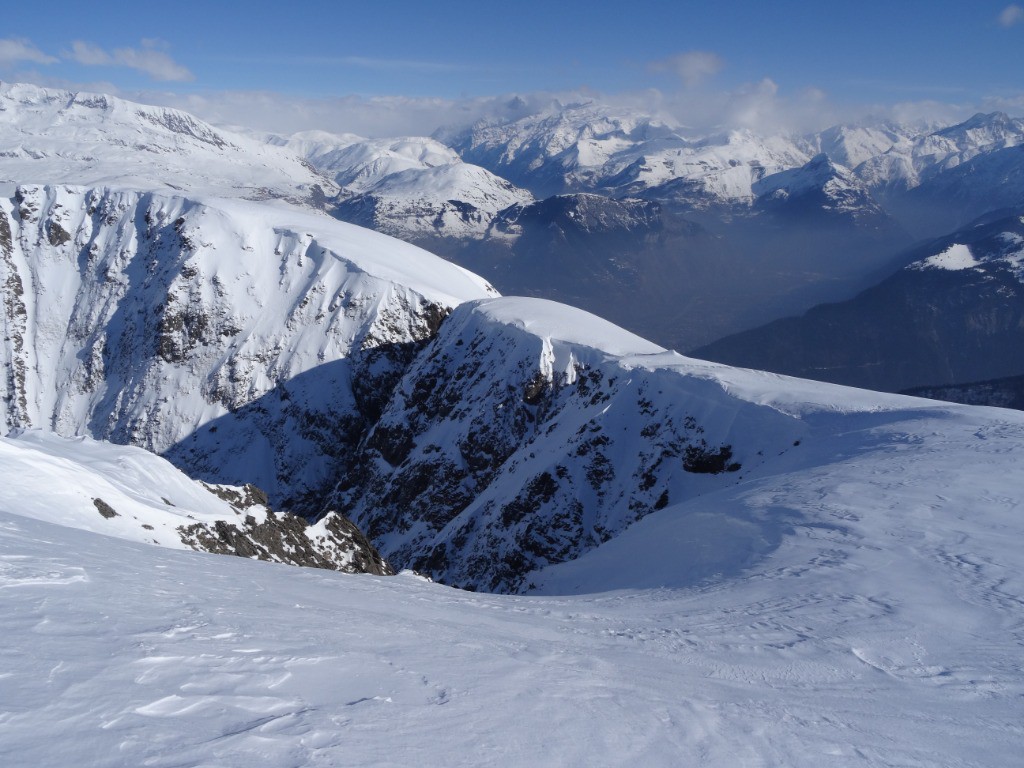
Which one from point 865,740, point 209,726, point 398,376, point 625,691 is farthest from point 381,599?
point 398,376

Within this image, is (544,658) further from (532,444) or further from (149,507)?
(532,444)

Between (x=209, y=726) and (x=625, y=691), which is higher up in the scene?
(x=209, y=726)

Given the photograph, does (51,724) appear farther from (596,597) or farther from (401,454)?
(401,454)

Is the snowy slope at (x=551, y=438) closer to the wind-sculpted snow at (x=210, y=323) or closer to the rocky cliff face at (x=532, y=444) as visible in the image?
the rocky cliff face at (x=532, y=444)

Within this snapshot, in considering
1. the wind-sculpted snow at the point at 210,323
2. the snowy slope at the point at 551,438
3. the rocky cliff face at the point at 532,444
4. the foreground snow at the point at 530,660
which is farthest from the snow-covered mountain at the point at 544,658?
the wind-sculpted snow at the point at 210,323

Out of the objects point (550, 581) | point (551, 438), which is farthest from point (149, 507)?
point (551, 438)

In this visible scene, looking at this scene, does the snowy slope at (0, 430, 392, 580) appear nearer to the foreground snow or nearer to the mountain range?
the mountain range
